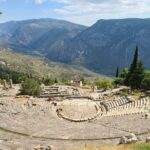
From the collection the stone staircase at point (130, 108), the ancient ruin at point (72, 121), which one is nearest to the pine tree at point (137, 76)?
the ancient ruin at point (72, 121)

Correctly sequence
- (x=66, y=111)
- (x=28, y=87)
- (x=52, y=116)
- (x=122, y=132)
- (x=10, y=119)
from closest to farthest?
1. (x=122, y=132)
2. (x=10, y=119)
3. (x=52, y=116)
4. (x=66, y=111)
5. (x=28, y=87)

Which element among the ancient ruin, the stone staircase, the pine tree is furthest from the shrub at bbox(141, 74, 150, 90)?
the stone staircase

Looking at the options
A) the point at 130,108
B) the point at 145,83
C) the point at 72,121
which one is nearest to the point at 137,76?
the point at 145,83

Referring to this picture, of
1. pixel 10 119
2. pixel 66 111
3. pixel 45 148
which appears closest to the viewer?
pixel 45 148

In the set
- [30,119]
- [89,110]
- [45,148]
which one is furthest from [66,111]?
[45,148]

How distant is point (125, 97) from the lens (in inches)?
3250

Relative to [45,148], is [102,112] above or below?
below

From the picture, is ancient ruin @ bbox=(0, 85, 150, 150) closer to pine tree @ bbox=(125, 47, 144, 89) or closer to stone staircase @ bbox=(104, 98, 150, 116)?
stone staircase @ bbox=(104, 98, 150, 116)

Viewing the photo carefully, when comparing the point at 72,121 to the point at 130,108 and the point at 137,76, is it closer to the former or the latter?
the point at 130,108

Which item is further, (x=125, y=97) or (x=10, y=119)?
(x=125, y=97)

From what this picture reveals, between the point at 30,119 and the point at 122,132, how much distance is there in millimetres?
17106

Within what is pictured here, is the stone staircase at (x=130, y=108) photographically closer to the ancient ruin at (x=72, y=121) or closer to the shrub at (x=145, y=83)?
the ancient ruin at (x=72, y=121)

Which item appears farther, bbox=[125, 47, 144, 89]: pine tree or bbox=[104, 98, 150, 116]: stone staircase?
bbox=[125, 47, 144, 89]: pine tree

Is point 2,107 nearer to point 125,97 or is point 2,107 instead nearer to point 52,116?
point 52,116
